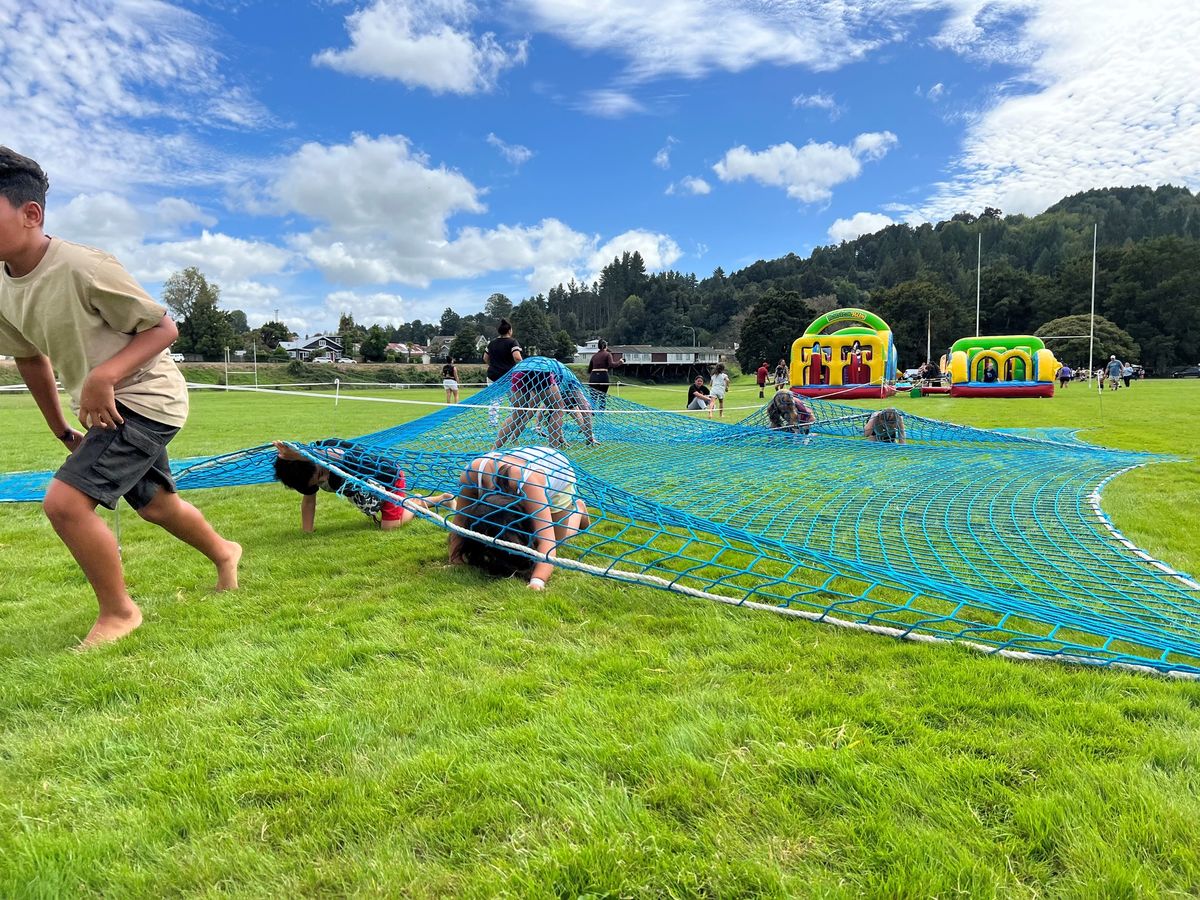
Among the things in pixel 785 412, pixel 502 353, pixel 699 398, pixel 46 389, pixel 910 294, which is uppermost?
pixel 910 294

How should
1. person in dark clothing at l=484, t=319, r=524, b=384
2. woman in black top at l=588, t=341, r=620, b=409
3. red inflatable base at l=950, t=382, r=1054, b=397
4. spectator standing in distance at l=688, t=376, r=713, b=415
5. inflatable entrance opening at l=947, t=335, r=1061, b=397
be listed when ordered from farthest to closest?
1. inflatable entrance opening at l=947, t=335, r=1061, b=397
2. red inflatable base at l=950, t=382, r=1054, b=397
3. spectator standing in distance at l=688, t=376, r=713, b=415
4. woman in black top at l=588, t=341, r=620, b=409
5. person in dark clothing at l=484, t=319, r=524, b=384

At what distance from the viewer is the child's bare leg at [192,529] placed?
9.11ft

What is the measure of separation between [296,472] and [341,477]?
382 mm

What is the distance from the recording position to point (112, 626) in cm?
259

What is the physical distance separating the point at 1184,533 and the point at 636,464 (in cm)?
404

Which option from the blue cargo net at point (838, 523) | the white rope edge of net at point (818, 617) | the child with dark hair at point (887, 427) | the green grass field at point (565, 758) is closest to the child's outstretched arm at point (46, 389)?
the green grass field at point (565, 758)

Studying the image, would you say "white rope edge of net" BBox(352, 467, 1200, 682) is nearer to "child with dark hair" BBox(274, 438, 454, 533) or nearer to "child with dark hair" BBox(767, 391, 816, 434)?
"child with dark hair" BBox(274, 438, 454, 533)

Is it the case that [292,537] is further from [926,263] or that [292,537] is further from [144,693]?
[926,263]

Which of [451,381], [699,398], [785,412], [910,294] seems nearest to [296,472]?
[785,412]

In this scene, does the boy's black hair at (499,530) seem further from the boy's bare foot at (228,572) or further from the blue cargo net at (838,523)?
the boy's bare foot at (228,572)

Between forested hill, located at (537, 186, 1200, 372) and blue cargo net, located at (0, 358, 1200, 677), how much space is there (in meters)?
55.2

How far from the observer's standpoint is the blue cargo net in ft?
8.83

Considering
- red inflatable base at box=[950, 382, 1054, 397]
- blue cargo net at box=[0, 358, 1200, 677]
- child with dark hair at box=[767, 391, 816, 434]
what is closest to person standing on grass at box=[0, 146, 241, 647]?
blue cargo net at box=[0, 358, 1200, 677]

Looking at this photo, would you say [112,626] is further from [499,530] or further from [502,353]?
[502,353]
